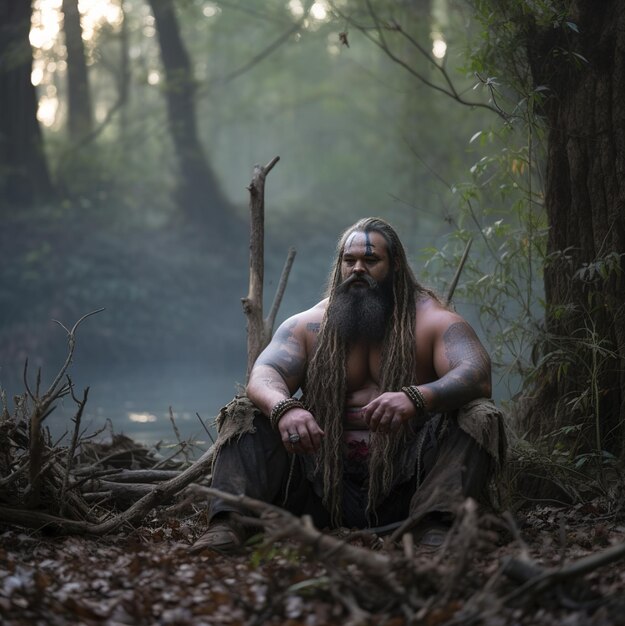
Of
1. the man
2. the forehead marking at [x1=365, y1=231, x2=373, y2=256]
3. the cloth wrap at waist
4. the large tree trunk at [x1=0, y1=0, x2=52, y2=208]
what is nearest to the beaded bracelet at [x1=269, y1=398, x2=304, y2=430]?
the man

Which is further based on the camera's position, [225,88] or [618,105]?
[225,88]

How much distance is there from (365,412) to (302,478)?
0.62 meters

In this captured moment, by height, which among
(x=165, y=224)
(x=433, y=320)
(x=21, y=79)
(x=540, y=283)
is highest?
(x=21, y=79)

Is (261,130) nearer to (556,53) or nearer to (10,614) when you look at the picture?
(556,53)

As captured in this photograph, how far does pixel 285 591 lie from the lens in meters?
2.93

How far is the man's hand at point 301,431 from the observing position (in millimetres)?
3912

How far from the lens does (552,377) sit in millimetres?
5371

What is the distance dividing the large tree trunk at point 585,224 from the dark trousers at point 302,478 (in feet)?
3.88

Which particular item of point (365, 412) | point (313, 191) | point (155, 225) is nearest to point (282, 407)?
point (365, 412)

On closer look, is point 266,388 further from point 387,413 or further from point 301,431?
point 387,413

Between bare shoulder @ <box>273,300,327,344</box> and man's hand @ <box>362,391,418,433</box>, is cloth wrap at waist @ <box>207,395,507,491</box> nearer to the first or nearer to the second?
man's hand @ <box>362,391,418,433</box>

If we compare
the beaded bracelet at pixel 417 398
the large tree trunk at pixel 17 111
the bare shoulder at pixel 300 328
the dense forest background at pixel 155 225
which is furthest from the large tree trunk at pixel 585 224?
the large tree trunk at pixel 17 111

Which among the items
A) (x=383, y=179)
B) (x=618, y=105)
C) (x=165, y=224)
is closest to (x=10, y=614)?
(x=618, y=105)

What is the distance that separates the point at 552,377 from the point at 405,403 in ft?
5.80
